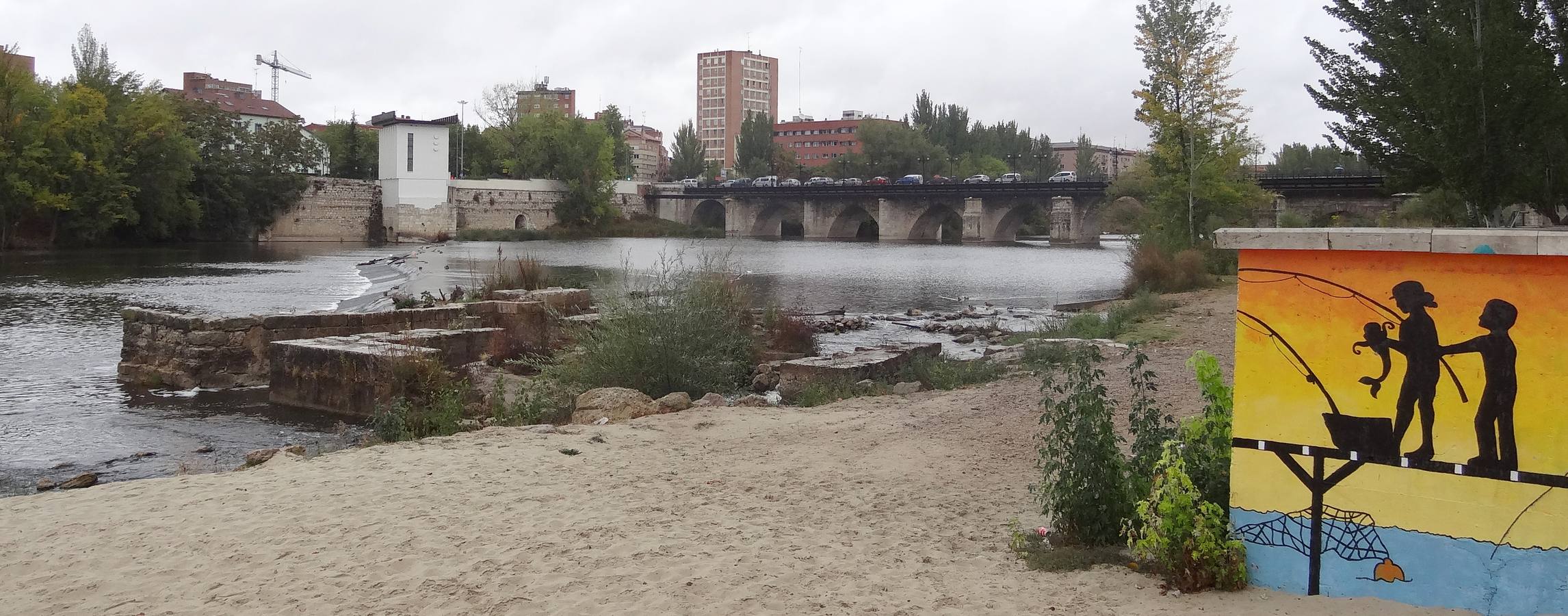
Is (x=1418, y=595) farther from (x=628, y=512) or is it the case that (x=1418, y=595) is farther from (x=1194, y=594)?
(x=628, y=512)

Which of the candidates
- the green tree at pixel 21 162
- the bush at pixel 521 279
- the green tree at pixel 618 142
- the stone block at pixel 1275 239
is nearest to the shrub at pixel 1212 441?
the stone block at pixel 1275 239

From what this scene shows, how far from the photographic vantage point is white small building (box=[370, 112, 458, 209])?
248 ft

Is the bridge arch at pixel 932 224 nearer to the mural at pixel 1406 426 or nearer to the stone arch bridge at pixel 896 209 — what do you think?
the stone arch bridge at pixel 896 209

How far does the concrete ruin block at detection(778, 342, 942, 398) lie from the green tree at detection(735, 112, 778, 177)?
10829 centimetres

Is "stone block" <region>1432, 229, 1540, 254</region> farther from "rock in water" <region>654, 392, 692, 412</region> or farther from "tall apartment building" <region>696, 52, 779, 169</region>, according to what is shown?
"tall apartment building" <region>696, 52, 779, 169</region>

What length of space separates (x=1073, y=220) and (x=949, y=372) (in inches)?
2471

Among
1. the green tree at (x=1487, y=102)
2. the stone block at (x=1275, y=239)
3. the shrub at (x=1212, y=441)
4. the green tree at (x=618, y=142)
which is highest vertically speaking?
the green tree at (x=618, y=142)

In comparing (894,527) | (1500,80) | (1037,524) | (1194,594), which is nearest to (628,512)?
(894,527)

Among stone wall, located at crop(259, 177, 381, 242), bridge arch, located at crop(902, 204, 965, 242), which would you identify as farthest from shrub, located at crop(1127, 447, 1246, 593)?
bridge arch, located at crop(902, 204, 965, 242)

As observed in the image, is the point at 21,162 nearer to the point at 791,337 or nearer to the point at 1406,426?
the point at 791,337

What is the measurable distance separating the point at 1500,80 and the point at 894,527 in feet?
26.4

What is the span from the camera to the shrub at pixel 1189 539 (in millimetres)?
4746

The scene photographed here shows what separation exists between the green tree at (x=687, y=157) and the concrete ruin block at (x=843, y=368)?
396 feet

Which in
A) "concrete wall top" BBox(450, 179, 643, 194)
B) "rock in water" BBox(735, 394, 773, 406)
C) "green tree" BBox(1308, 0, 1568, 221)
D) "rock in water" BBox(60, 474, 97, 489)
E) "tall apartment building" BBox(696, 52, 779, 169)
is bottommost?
"rock in water" BBox(60, 474, 97, 489)
